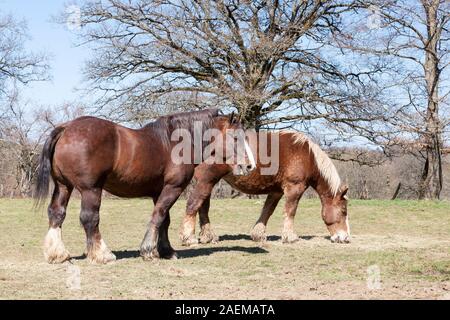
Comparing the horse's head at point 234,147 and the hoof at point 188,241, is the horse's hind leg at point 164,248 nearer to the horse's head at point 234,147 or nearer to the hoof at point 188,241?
the horse's head at point 234,147

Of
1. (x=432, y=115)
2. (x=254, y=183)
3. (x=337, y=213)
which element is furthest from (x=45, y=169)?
(x=432, y=115)

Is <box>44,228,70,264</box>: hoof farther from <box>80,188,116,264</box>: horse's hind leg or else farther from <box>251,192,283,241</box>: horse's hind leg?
<box>251,192,283,241</box>: horse's hind leg

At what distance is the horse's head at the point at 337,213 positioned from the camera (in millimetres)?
11062

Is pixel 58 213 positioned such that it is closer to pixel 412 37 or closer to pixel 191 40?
pixel 191 40

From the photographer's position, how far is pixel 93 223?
7734 mm

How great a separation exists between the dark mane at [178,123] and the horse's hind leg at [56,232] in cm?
156

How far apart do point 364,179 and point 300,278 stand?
28.2 meters

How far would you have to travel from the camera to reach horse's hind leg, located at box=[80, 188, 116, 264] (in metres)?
7.66

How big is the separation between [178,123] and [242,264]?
2.28 meters

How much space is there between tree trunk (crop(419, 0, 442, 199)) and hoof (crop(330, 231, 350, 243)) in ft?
37.8

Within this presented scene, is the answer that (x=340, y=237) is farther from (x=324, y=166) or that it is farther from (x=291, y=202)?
(x=324, y=166)

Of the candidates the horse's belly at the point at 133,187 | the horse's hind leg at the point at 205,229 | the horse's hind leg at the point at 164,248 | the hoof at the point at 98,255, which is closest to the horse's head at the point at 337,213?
the horse's hind leg at the point at 205,229

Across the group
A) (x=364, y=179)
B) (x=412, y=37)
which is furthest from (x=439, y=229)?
(x=364, y=179)

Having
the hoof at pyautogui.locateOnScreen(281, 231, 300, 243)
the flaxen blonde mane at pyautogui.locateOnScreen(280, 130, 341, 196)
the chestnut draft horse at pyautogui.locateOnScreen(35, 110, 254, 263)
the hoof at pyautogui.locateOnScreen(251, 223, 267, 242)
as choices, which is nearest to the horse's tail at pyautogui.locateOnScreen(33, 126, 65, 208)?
the chestnut draft horse at pyautogui.locateOnScreen(35, 110, 254, 263)
